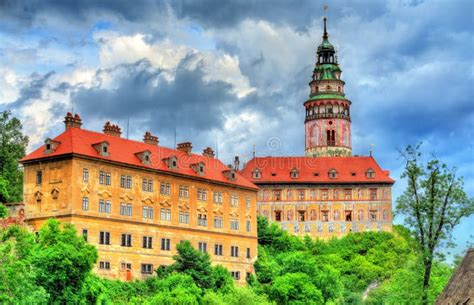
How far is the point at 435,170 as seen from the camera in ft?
145

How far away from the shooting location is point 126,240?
69.1 m

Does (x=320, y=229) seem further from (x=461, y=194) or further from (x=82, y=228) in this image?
(x=461, y=194)

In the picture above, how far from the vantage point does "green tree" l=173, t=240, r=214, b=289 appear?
67.8 metres

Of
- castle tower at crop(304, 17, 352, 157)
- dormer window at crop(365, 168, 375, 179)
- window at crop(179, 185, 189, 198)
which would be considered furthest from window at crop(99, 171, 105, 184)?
castle tower at crop(304, 17, 352, 157)

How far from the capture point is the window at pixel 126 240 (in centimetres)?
6875

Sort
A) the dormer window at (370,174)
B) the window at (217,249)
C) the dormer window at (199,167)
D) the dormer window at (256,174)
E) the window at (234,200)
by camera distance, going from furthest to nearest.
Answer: the dormer window at (256,174) < the dormer window at (370,174) < the window at (234,200) < the dormer window at (199,167) < the window at (217,249)

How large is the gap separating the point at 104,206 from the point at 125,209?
2366mm

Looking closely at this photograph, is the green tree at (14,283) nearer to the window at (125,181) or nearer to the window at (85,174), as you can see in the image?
the window at (85,174)

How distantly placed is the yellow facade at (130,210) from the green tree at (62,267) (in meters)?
8.83

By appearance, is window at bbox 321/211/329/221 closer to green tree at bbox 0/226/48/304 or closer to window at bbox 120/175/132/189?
window at bbox 120/175/132/189

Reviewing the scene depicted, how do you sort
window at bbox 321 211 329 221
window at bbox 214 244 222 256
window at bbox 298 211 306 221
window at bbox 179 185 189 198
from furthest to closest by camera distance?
window at bbox 298 211 306 221 → window at bbox 321 211 329 221 → window at bbox 214 244 222 256 → window at bbox 179 185 189 198

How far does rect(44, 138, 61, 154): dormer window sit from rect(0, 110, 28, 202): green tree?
11506mm

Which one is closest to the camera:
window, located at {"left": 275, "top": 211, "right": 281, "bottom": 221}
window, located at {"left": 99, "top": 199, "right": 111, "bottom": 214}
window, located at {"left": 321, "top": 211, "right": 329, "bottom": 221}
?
window, located at {"left": 99, "top": 199, "right": 111, "bottom": 214}

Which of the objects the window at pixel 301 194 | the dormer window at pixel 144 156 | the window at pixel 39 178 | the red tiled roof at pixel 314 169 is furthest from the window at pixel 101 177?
the window at pixel 301 194
